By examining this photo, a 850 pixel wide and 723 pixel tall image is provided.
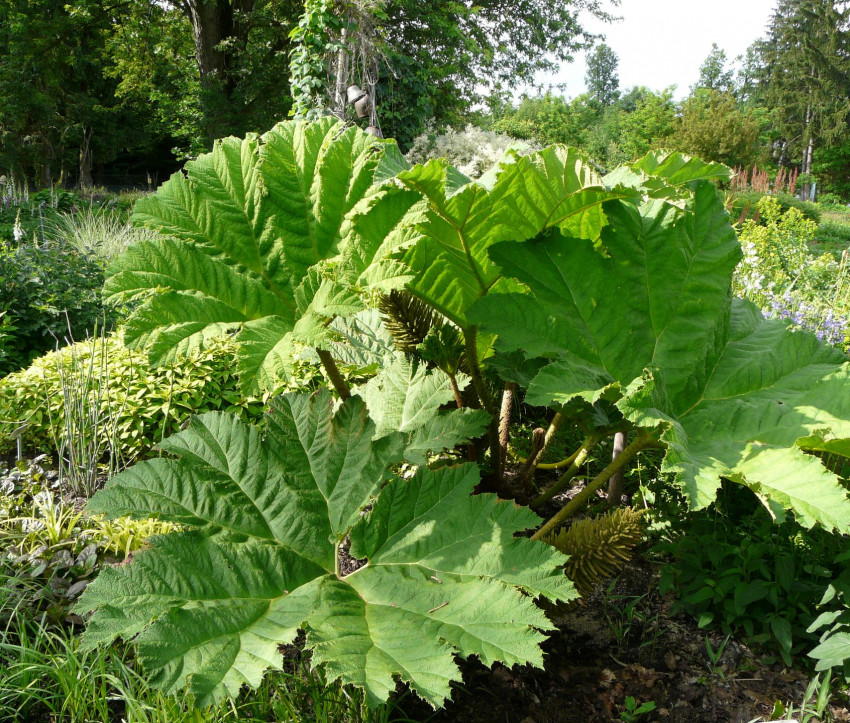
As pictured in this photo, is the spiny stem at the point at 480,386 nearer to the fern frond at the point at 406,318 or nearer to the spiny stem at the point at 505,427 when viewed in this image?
the spiny stem at the point at 505,427

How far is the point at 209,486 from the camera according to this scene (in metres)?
1.25

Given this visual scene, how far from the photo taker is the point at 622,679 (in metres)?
1.55

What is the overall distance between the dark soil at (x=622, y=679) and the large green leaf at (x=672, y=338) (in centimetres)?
54

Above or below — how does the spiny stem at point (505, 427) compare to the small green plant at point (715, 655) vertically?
above

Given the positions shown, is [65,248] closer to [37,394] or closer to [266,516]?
[37,394]

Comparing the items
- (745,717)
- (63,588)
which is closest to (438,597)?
(745,717)

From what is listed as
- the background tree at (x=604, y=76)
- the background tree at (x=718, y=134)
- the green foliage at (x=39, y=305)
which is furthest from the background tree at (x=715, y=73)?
the green foliage at (x=39, y=305)

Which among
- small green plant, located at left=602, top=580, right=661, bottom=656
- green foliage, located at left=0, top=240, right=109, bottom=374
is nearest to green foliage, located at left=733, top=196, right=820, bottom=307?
small green plant, located at left=602, top=580, right=661, bottom=656

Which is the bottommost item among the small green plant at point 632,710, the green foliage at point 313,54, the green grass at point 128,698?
the green grass at point 128,698

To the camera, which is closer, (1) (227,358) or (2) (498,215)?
(2) (498,215)

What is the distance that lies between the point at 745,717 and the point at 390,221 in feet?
4.79

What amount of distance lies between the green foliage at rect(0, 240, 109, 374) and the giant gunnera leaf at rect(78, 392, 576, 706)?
394cm

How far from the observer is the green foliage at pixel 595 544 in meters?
1.32

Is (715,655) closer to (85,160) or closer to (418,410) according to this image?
(418,410)
